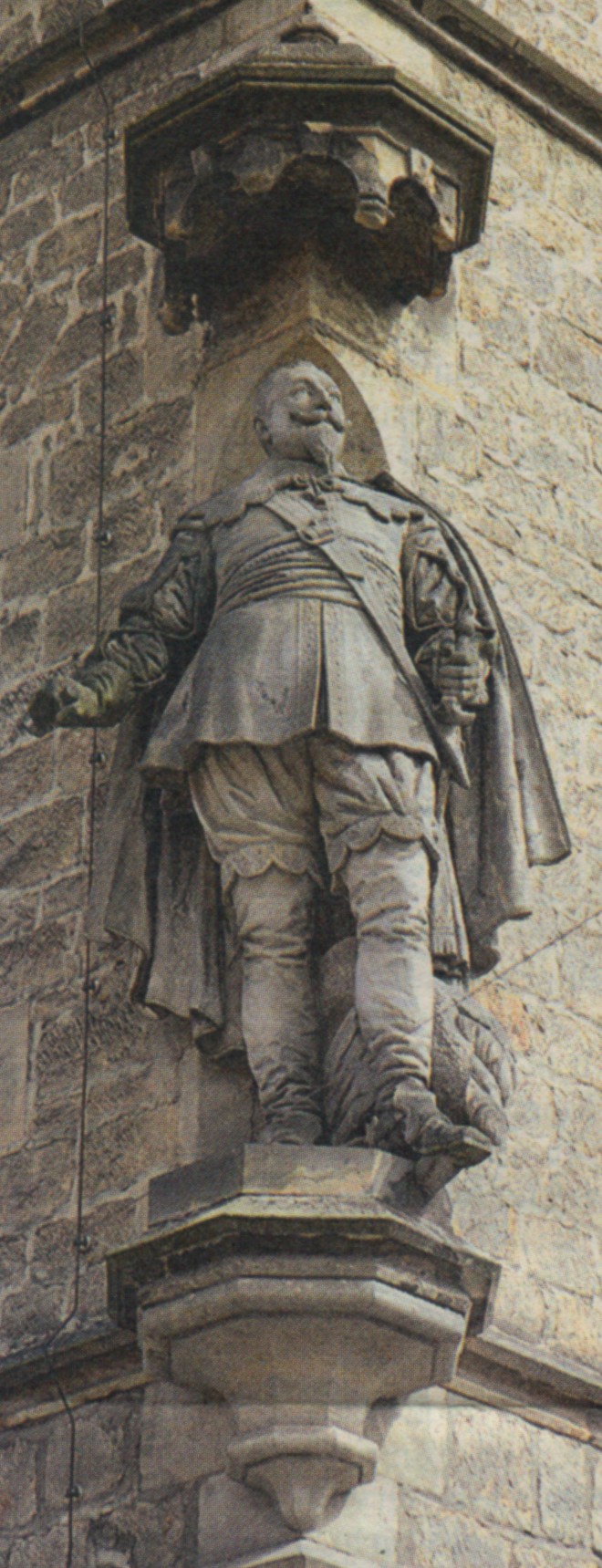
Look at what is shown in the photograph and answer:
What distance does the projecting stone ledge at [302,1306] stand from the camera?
8289 mm

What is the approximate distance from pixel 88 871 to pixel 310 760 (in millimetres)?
1028

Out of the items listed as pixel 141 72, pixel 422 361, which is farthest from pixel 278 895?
pixel 141 72

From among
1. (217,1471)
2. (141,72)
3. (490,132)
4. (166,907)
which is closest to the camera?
(217,1471)

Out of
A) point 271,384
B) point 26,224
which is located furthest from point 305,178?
point 26,224

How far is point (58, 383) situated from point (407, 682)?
1961 millimetres

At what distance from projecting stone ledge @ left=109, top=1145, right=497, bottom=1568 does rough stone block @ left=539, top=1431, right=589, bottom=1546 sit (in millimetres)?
604

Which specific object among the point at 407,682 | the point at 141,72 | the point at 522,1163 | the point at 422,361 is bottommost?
the point at 522,1163

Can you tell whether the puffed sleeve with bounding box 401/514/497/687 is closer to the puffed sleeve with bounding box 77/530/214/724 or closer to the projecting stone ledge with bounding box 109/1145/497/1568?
the puffed sleeve with bounding box 77/530/214/724

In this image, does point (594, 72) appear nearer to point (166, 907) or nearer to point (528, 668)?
point (528, 668)

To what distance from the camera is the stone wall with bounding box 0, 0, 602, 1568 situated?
29.4ft

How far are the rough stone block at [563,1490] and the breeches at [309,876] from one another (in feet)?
3.25

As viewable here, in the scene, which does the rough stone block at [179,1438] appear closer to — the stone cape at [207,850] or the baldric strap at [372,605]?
the stone cape at [207,850]

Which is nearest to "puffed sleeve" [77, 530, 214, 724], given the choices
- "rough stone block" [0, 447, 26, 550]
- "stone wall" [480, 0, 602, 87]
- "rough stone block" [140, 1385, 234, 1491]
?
"rough stone block" [0, 447, 26, 550]

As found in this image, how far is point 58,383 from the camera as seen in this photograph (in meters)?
10.5
